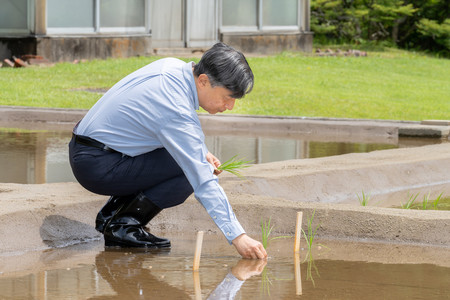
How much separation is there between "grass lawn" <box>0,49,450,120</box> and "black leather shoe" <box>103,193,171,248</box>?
7696 mm

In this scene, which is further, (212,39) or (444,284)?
(212,39)

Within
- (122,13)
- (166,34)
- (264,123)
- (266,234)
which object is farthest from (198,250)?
(166,34)

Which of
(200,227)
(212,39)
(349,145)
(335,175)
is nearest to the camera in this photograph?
(200,227)

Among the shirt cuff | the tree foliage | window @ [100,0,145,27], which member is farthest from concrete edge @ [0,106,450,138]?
the tree foliage

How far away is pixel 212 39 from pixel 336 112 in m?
9.57

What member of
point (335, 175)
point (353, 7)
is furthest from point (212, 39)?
point (335, 175)

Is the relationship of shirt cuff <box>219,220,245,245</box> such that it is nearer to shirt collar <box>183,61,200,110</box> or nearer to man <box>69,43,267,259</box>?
man <box>69,43,267,259</box>

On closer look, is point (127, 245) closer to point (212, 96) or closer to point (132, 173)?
point (132, 173)

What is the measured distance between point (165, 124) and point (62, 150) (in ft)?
16.8

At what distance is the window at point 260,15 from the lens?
22516 millimetres

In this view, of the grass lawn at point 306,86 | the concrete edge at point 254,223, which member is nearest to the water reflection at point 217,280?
the concrete edge at point 254,223

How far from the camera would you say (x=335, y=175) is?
7008 mm

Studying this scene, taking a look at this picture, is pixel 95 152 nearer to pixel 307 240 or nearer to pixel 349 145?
pixel 307 240

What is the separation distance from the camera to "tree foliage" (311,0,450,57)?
2833 centimetres
